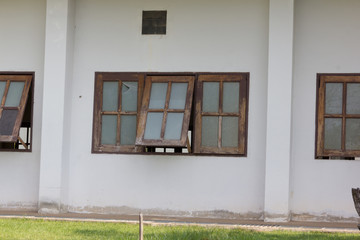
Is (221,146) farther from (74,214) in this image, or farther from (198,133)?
(74,214)

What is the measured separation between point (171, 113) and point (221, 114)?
77 centimetres

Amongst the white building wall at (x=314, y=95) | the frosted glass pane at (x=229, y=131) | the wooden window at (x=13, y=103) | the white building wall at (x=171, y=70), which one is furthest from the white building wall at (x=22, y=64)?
the white building wall at (x=314, y=95)

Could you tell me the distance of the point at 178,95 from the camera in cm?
1223

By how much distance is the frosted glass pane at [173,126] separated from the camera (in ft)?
39.1

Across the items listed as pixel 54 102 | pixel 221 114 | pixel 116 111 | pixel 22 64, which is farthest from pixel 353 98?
pixel 22 64

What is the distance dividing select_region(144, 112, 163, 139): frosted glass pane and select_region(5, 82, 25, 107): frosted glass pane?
7.05 feet

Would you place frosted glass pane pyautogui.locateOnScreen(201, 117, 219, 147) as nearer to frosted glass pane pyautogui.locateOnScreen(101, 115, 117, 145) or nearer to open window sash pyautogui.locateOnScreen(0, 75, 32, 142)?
frosted glass pane pyautogui.locateOnScreen(101, 115, 117, 145)

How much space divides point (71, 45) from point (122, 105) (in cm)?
127

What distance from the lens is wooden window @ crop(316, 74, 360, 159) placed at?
1191 centimetres

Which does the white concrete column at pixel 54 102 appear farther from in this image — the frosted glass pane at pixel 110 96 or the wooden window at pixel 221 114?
the wooden window at pixel 221 114

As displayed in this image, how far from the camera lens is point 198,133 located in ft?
40.0

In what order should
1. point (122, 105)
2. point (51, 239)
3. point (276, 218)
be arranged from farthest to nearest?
point (122, 105) → point (276, 218) → point (51, 239)

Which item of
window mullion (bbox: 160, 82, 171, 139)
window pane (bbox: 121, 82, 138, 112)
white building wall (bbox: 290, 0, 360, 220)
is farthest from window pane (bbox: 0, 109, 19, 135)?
white building wall (bbox: 290, 0, 360, 220)

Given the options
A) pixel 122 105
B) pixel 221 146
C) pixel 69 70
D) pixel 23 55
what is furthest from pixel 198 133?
pixel 23 55
